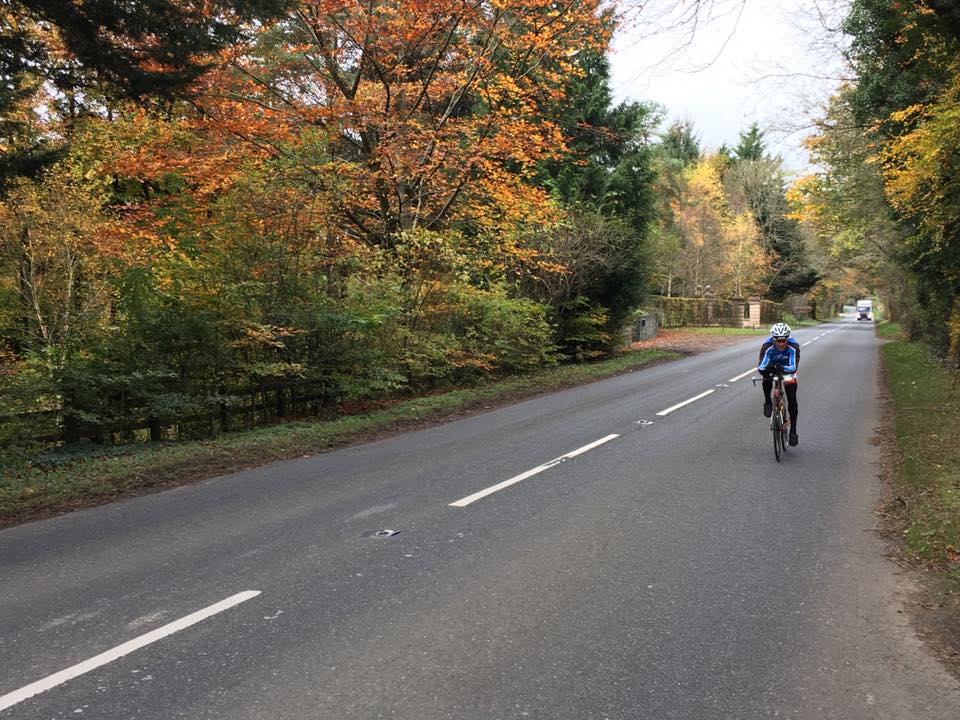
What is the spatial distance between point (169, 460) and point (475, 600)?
6.13 m

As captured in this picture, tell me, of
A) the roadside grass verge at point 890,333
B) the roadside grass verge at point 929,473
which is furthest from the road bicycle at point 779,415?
the roadside grass verge at point 890,333

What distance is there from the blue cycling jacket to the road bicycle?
0.14 metres

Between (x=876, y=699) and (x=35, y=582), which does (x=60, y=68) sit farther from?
(x=876, y=699)

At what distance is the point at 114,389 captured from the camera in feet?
33.4

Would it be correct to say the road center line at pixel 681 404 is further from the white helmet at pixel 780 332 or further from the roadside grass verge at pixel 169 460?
the white helmet at pixel 780 332

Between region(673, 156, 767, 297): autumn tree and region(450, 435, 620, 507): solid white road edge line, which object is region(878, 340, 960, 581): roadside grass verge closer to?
region(450, 435, 620, 507): solid white road edge line

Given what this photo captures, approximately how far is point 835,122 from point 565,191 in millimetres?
10418

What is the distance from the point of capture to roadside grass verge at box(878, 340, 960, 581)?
18.2 ft

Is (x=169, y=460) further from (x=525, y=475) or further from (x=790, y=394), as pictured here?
(x=790, y=394)

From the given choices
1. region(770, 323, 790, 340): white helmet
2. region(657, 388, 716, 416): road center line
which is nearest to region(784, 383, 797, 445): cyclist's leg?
region(770, 323, 790, 340): white helmet

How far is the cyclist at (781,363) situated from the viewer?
9.28m

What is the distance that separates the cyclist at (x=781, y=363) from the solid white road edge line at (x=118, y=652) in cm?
741

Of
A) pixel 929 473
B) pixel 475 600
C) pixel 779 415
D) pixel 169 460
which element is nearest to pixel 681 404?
pixel 779 415

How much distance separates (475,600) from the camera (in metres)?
4.50
